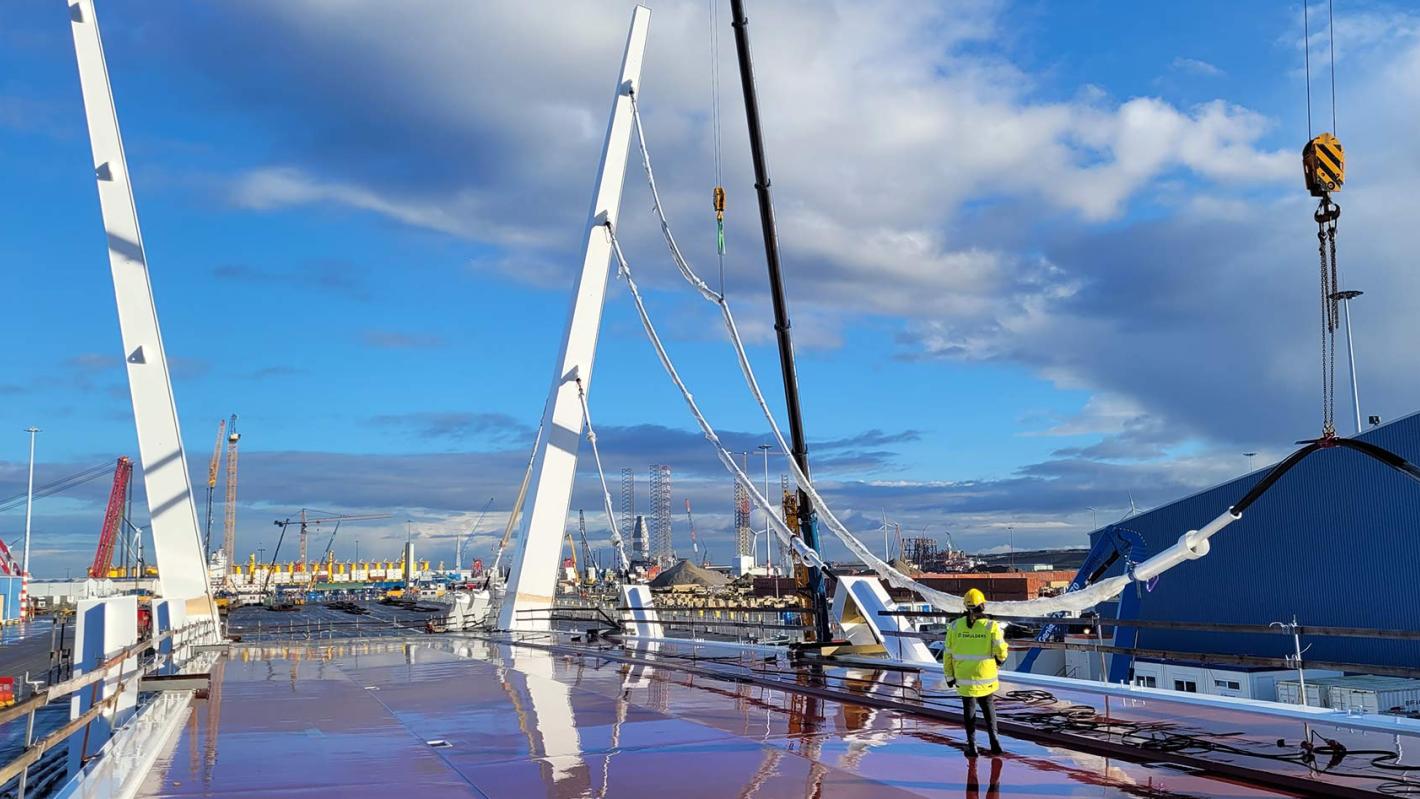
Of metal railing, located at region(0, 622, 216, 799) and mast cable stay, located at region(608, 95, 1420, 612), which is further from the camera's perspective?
mast cable stay, located at region(608, 95, 1420, 612)

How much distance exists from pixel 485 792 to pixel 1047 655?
107 feet

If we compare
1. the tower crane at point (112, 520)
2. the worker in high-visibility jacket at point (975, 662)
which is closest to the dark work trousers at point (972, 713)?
the worker in high-visibility jacket at point (975, 662)

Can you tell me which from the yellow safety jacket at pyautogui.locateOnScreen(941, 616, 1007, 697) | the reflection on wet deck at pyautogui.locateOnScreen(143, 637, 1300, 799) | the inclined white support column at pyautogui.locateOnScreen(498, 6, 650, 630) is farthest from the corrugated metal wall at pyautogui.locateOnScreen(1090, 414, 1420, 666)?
the yellow safety jacket at pyautogui.locateOnScreen(941, 616, 1007, 697)

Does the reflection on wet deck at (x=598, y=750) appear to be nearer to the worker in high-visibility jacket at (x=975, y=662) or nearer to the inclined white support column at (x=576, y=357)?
the worker in high-visibility jacket at (x=975, y=662)

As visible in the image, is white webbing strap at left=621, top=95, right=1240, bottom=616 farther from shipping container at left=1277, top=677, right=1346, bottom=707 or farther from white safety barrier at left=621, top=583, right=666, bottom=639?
shipping container at left=1277, top=677, right=1346, bottom=707

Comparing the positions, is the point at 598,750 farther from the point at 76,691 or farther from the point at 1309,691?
the point at 1309,691

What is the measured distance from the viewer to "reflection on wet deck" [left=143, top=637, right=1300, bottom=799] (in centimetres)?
884

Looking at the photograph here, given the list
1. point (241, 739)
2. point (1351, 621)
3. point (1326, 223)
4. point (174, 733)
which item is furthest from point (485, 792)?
point (1351, 621)

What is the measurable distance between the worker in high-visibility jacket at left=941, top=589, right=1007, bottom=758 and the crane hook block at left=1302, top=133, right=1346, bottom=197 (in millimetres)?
6398

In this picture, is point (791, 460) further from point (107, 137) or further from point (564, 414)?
point (107, 137)

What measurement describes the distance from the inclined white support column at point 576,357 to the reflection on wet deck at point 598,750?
39.5ft

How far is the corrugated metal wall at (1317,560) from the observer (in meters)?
35.4

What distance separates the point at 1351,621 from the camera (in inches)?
1475

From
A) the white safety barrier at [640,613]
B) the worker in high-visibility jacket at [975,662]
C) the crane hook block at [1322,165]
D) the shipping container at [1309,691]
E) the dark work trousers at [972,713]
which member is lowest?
the shipping container at [1309,691]
